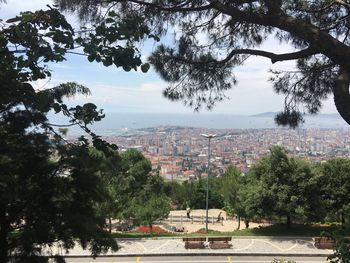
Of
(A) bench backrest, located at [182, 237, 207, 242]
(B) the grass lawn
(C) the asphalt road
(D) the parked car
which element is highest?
(A) bench backrest, located at [182, 237, 207, 242]

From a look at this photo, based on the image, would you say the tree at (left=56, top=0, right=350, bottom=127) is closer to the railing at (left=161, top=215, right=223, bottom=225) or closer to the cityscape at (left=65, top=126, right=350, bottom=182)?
the railing at (left=161, top=215, right=223, bottom=225)

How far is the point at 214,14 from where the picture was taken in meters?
7.07

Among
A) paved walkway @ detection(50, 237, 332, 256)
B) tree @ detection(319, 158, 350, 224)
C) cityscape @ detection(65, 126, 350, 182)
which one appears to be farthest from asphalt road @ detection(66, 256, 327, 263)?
cityscape @ detection(65, 126, 350, 182)

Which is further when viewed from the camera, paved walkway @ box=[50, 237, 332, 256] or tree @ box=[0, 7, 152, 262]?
paved walkway @ box=[50, 237, 332, 256]

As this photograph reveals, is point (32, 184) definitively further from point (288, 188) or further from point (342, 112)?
point (288, 188)

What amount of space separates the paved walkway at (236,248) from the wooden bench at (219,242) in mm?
236

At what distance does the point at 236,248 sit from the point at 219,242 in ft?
2.38

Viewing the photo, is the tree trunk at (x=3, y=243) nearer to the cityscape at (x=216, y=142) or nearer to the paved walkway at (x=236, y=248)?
the paved walkway at (x=236, y=248)

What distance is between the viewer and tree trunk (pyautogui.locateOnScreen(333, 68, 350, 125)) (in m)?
5.67

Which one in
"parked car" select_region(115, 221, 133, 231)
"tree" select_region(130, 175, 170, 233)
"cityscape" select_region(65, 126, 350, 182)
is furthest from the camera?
"cityscape" select_region(65, 126, 350, 182)

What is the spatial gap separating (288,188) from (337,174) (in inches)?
110

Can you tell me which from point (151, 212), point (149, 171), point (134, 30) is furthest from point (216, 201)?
point (134, 30)

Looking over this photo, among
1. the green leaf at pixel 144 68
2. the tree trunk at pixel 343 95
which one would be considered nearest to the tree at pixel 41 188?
the green leaf at pixel 144 68

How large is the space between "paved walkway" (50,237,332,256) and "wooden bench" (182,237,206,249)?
225mm
